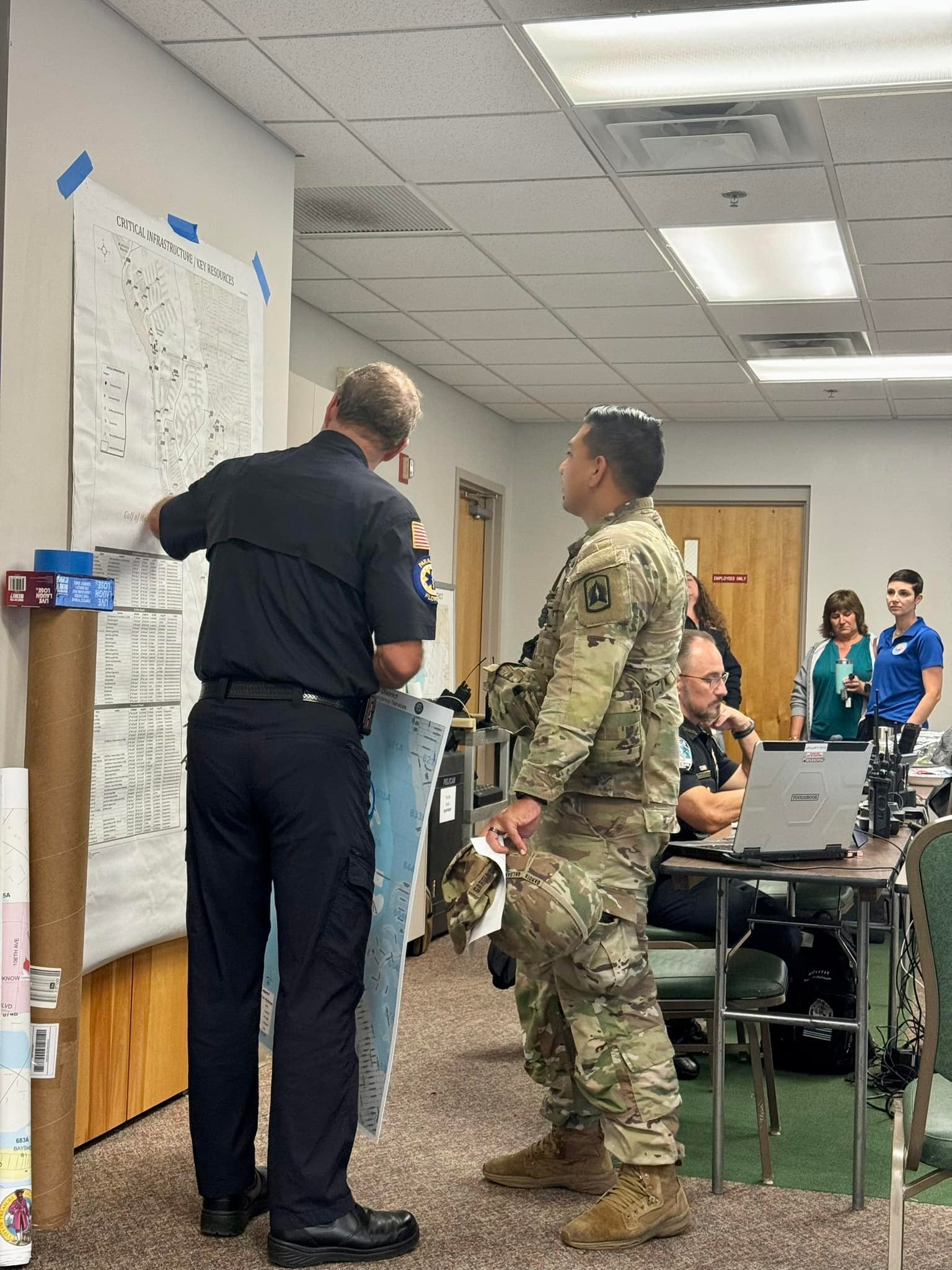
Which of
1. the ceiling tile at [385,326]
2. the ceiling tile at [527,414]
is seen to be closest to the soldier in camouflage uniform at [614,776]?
the ceiling tile at [385,326]

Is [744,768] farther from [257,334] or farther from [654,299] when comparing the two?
[654,299]

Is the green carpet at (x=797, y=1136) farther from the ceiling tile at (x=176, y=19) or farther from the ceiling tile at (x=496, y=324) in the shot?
the ceiling tile at (x=496, y=324)

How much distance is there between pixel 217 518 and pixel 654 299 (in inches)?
135

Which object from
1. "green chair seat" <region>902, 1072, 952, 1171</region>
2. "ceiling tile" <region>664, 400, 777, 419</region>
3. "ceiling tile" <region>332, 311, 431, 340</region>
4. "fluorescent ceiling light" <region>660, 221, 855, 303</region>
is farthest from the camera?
"ceiling tile" <region>664, 400, 777, 419</region>

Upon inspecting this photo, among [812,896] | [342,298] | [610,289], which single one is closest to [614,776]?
[812,896]

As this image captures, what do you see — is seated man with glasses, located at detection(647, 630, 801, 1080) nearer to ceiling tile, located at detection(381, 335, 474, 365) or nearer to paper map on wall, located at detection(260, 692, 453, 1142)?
paper map on wall, located at detection(260, 692, 453, 1142)

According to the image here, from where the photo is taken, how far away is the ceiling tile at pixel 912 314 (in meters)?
5.46

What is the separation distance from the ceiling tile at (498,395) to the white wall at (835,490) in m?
0.65

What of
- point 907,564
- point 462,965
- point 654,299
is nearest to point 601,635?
point 462,965

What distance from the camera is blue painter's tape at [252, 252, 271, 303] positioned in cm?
380

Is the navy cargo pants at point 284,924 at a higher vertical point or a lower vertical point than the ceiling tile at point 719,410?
lower

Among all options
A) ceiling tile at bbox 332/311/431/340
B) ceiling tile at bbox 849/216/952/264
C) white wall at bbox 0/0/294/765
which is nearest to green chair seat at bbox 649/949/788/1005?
white wall at bbox 0/0/294/765

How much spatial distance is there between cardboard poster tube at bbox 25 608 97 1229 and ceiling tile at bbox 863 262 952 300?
355 cm

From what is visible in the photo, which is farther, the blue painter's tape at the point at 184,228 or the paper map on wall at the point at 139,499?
the blue painter's tape at the point at 184,228
